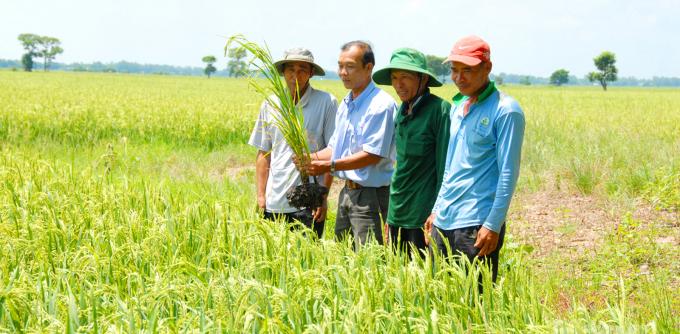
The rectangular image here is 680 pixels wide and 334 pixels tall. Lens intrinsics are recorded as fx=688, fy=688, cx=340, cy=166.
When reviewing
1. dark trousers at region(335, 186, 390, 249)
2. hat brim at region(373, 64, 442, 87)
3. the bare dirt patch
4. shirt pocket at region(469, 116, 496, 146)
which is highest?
hat brim at region(373, 64, 442, 87)

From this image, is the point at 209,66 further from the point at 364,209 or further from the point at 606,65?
the point at 364,209

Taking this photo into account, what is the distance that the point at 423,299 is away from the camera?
8.96 feet

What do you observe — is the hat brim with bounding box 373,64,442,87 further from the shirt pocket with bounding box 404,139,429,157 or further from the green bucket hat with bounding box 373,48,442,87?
the shirt pocket with bounding box 404,139,429,157

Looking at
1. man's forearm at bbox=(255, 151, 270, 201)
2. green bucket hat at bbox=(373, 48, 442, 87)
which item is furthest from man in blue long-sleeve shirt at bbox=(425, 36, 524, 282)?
man's forearm at bbox=(255, 151, 270, 201)

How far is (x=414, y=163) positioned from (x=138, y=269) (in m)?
1.48

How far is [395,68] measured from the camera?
361cm

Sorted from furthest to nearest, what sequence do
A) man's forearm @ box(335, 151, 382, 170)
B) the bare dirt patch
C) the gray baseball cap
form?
the bare dirt patch < the gray baseball cap < man's forearm @ box(335, 151, 382, 170)

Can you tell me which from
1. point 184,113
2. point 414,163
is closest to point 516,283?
point 414,163

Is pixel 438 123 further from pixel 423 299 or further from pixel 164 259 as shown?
pixel 164 259

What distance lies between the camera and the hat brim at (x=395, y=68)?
11.6 feet

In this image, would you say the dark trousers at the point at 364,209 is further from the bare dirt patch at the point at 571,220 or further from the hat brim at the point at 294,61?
the bare dirt patch at the point at 571,220

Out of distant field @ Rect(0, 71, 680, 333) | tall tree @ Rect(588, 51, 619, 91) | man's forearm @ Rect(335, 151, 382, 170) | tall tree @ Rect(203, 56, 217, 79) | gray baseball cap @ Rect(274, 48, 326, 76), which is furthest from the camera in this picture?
tall tree @ Rect(203, 56, 217, 79)

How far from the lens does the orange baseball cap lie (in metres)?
3.12

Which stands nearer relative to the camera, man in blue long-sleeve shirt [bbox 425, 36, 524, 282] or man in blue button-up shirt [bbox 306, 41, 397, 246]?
man in blue long-sleeve shirt [bbox 425, 36, 524, 282]
